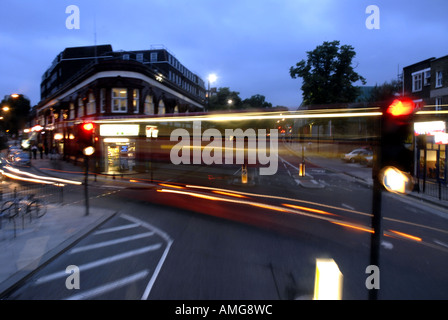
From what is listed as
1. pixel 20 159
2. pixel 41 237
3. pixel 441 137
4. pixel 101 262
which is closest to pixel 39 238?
pixel 41 237

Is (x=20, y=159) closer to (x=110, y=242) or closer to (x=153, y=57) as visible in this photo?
(x=153, y=57)

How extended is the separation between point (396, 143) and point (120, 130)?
2328 centimetres

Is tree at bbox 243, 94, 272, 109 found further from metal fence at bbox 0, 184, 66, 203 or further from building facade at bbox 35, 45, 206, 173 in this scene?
metal fence at bbox 0, 184, 66, 203

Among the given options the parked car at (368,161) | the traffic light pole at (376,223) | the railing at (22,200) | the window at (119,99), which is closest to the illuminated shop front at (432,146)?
the parked car at (368,161)

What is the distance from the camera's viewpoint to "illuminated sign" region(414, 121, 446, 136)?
16.6m

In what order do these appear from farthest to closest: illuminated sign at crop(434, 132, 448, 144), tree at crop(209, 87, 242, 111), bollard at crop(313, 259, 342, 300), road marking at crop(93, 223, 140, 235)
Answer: tree at crop(209, 87, 242, 111)
illuminated sign at crop(434, 132, 448, 144)
road marking at crop(93, 223, 140, 235)
bollard at crop(313, 259, 342, 300)

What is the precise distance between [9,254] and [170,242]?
3.81 m

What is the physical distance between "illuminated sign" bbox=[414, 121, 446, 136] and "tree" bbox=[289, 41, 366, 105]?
48.6 ft

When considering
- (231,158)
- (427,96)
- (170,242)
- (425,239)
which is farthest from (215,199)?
(427,96)

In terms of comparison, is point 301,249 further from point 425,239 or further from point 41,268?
point 41,268

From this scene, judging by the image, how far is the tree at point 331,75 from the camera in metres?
31.3

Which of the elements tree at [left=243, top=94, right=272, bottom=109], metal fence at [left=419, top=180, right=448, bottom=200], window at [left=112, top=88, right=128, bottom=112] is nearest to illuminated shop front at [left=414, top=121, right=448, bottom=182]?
metal fence at [left=419, top=180, right=448, bottom=200]

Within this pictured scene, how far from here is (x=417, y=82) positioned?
1039 inches
